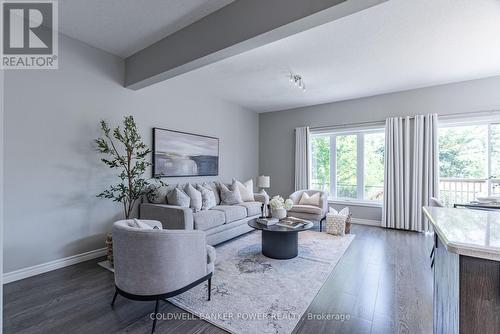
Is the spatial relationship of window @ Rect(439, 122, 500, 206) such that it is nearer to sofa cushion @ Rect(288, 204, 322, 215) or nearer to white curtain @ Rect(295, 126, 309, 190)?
sofa cushion @ Rect(288, 204, 322, 215)

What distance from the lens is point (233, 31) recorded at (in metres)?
2.28

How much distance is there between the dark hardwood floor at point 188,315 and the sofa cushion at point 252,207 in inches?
70.5

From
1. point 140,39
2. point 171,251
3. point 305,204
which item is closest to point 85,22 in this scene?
point 140,39

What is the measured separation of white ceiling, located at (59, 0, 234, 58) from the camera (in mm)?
2357

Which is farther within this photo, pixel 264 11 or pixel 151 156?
pixel 151 156

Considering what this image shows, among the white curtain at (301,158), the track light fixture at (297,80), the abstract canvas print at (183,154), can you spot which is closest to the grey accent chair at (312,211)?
the white curtain at (301,158)

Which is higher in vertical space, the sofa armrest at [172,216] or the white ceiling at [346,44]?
the white ceiling at [346,44]

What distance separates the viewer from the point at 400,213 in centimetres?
469

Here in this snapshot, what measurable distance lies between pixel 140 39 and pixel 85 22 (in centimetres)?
57

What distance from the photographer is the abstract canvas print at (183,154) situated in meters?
Result: 3.99

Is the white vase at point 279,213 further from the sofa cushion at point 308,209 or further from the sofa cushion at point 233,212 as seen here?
the sofa cushion at point 308,209

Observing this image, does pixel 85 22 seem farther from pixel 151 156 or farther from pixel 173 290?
pixel 173 290

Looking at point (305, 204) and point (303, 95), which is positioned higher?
point (303, 95)

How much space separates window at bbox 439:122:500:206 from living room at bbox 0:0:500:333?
0.02 meters
